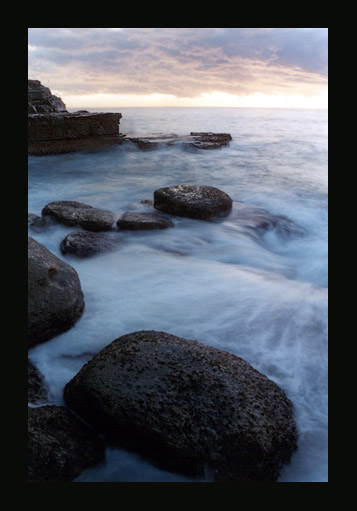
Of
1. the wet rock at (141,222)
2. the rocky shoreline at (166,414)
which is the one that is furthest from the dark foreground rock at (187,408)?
the wet rock at (141,222)

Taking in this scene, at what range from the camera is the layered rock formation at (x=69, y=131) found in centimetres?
1084

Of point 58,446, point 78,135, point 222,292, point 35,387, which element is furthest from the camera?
point 78,135

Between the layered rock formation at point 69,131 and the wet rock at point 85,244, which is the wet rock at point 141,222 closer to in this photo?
the wet rock at point 85,244

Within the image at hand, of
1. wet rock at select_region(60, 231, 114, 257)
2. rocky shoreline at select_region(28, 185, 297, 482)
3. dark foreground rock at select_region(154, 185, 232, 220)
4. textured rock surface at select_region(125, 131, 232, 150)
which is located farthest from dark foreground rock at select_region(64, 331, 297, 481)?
textured rock surface at select_region(125, 131, 232, 150)

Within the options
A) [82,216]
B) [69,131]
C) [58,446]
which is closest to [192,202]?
[82,216]

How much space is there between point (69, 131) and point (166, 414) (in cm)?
1102

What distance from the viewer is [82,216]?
5.16 metres

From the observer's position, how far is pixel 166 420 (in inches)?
→ 72.2

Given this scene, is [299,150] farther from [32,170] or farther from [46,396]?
[46,396]

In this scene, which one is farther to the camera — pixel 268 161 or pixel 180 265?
pixel 268 161

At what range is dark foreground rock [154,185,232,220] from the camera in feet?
18.7

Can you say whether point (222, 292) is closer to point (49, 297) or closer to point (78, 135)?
point (49, 297)
